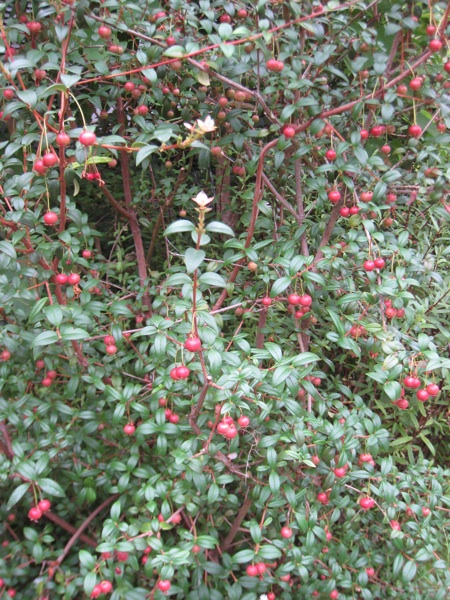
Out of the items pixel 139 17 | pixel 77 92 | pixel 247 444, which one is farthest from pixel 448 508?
pixel 77 92

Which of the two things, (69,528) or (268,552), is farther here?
(69,528)

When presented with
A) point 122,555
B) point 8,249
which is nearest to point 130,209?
point 8,249

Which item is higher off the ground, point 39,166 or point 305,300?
point 39,166

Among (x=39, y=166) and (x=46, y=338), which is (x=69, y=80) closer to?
(x=39, y=166)

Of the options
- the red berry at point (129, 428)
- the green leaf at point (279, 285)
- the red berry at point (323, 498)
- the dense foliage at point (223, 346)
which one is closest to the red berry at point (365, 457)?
the dense foliage at point (223, 346)

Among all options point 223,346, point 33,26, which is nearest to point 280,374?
point 223,346

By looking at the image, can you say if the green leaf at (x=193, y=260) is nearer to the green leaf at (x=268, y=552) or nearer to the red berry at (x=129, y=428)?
the red berry at (x=129, y=428)

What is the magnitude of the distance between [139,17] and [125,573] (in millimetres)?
1658

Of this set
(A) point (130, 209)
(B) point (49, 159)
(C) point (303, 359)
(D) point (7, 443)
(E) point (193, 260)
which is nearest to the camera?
(E) point (193, 260)

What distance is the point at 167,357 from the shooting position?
1368mm

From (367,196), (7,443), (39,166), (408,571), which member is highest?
(39,166)

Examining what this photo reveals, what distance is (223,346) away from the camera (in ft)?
4.21

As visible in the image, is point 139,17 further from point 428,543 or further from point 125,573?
point 428,543

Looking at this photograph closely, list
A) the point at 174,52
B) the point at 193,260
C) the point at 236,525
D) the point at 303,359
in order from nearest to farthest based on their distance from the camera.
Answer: the point at 193,260 < the point at 174,52 < the point at 303,359 < the point at 236,525
